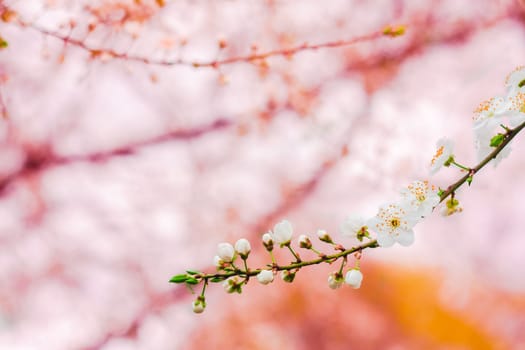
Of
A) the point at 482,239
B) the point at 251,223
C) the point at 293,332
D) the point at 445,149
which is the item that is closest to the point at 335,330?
the point at 293,332

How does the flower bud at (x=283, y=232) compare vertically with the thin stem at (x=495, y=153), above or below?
above

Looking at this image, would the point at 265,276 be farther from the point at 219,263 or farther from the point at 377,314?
the point at 377,314

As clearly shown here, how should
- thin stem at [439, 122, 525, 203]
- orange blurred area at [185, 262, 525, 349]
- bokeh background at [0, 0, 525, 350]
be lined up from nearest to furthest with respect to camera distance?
thin stem at [439, 122, 525, 203], bokeh background at [0, 0, 525, 350], orange blurred area at [185, 262, 525, 349]

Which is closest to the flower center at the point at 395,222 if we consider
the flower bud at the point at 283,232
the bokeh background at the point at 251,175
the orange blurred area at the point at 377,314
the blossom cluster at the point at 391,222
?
the blossom cluster at the point at 391,222

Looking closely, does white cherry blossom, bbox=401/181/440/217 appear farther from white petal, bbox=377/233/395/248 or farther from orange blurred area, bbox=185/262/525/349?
orange blurred area, bbox=185/262/525/349

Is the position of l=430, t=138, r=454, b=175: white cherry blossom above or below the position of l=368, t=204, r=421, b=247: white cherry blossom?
above

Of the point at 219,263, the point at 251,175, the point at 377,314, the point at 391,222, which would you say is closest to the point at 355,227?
the point at 391,222

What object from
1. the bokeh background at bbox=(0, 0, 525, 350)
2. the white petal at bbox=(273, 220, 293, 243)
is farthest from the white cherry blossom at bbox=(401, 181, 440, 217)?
the bokeh background at bbox=(0, 0, 525, 350)

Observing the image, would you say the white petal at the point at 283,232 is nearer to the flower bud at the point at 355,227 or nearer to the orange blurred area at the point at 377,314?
the flower bud at the point at 355,227

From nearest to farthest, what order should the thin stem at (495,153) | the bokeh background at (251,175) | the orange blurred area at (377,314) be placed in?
the thin stem at (495,153) → the bokeh background at (251,175) → the orange blurred area at (377,314)
